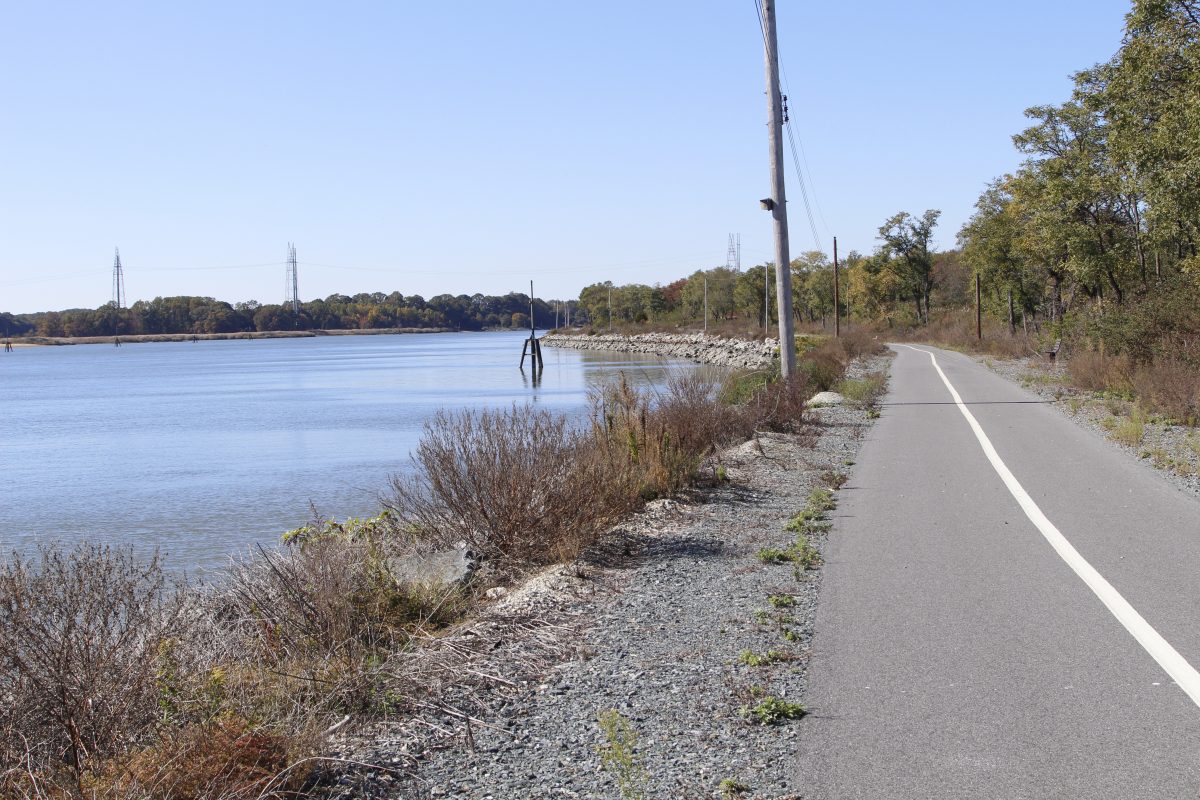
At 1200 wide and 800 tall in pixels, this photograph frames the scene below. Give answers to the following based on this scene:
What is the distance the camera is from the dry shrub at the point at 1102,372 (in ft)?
77.1

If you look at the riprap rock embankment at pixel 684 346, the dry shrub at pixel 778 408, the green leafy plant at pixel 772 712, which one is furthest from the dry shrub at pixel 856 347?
the green leafy plant at pixel 772 712

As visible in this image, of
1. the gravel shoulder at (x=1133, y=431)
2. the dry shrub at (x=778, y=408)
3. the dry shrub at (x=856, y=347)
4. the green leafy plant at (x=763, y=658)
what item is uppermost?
the dry shrub at (x=856, y=347)

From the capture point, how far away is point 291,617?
7113 millimetres

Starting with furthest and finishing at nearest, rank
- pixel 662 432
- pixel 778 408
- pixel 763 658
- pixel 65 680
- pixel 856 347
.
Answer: pixel 856 347 → pixel 778 408 → pixel 662 432 → pixel 763 658 → pixel 65 680

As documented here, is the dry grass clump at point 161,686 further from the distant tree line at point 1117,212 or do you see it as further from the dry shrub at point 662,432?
the distant tree line at point 1117,212

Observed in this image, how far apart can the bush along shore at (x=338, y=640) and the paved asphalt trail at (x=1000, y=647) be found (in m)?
0.55

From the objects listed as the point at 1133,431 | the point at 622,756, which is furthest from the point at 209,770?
the point at 1133,431

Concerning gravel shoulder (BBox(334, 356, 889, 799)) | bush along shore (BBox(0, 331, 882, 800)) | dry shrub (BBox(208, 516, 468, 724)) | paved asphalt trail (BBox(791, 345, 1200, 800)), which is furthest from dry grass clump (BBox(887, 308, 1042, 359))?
dry shrub (BBox(208, 516, 468, 724))

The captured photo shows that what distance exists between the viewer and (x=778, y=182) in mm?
22156

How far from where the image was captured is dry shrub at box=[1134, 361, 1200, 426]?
18.2 metres

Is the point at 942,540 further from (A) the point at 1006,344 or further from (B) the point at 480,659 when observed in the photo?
(A) the point at 1006,344

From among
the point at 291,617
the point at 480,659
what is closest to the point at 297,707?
the point at 480,659

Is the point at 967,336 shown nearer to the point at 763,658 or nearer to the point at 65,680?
the point at 763,658

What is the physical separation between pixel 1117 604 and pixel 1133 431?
10.1 meters
